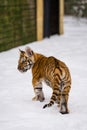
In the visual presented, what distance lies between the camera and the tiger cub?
23.5ft

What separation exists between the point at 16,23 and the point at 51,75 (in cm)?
981

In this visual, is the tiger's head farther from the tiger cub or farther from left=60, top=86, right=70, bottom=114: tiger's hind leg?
left=60, top=86, right=70, bottom=114: tiger's hind leg

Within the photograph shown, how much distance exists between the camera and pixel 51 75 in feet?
24.0

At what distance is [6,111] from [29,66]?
2.83 ft

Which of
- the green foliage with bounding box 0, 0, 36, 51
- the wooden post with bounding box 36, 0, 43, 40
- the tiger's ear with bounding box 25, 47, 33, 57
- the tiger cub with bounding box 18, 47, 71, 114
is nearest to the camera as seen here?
the tiger cub with bounding box 18, 47, 71, 114

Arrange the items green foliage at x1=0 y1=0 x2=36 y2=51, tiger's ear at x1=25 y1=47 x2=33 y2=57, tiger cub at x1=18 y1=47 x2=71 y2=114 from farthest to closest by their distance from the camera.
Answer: green foliage at x1=0 y1=0 x2=36 y2=51 → tiger's ear at x1=25 y1=47 x2=33 y2=57 → tiger cub at x1=18 y1=47 x2=71 y2=114

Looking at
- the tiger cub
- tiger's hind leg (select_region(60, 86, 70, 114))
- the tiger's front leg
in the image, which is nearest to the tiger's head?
the tiger cub

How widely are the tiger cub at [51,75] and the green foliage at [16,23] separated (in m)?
7.57

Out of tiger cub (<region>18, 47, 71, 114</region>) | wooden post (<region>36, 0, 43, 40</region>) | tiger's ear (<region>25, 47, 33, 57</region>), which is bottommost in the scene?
wooden post (<region>36, 0, 43, 40</region>)

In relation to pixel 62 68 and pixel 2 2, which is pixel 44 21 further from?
pixel 62 68

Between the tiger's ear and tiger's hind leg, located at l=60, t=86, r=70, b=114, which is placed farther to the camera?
the tiger's ear

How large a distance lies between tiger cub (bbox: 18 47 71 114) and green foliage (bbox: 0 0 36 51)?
757 cm

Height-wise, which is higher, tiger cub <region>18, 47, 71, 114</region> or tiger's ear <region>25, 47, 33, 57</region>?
tiger's ear <region>25, 47, 33, 57</region>

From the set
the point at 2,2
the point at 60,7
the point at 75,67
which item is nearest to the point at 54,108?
the point at 75,67
